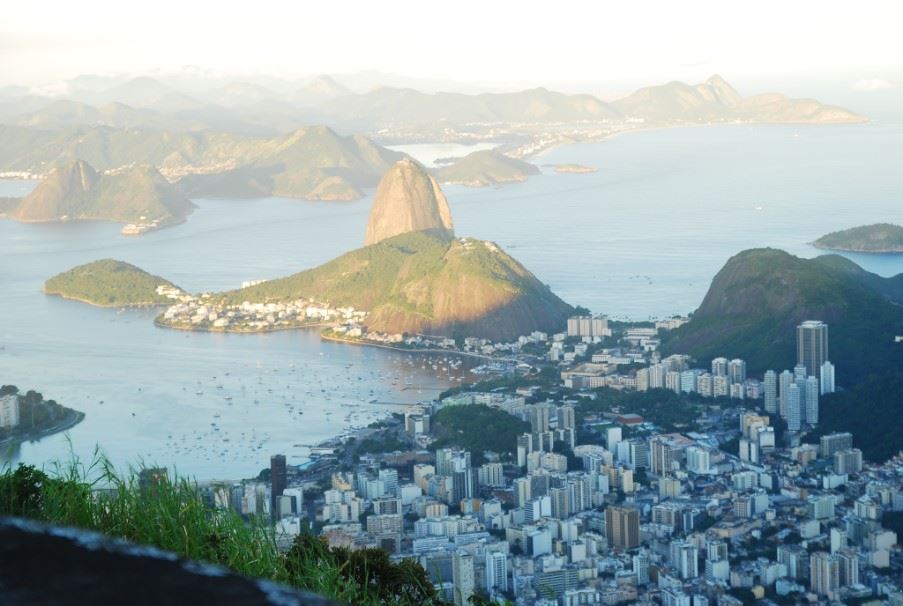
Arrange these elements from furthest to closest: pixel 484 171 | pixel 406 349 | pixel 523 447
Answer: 1. pixel 484 171
2. pixel 406 349
3. pixel 523 447

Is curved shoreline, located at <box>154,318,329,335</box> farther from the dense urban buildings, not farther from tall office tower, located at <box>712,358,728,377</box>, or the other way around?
tall office tower, located at <box>712,358,728,377</box>

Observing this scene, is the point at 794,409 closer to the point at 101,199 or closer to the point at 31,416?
the point at 31,416

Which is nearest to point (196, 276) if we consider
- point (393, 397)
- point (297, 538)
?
point (393, 397)

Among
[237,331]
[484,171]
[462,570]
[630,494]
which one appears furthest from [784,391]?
[484,171]

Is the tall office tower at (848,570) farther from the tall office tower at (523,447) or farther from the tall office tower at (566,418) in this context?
the tall office tower at (566,418)

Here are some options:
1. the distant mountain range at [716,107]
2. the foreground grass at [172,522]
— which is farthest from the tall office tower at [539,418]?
the distant mountain range at [716,107]

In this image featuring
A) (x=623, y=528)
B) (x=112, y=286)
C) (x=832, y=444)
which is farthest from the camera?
(x=112, y=286)

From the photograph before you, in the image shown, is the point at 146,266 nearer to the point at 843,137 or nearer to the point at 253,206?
the point at 253,206
